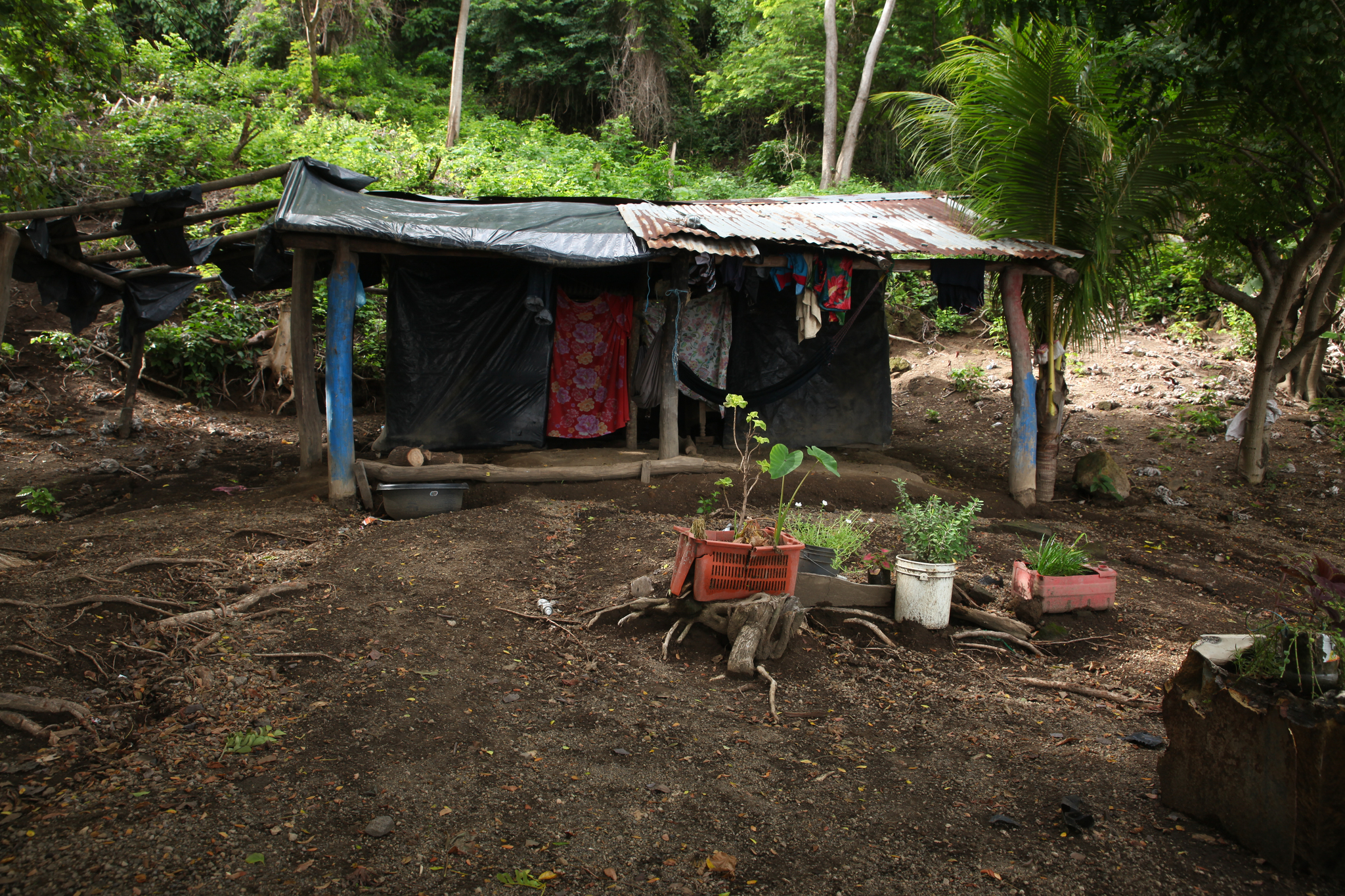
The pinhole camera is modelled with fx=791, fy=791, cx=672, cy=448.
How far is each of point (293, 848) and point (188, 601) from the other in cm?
241

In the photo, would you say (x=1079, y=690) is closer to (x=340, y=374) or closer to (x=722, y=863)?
(x=722, y=863)

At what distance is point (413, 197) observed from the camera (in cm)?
780

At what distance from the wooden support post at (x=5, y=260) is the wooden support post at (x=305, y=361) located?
223 cm

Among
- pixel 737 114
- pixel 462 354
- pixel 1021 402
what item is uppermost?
pixel 737 114

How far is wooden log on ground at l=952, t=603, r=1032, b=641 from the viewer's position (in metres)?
4.57

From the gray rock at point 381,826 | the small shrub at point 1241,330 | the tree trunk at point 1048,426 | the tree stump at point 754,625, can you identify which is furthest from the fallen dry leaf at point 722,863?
the small shrub at point 1241,330

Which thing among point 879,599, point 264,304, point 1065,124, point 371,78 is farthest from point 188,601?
point 371,78

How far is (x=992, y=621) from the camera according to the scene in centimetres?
461

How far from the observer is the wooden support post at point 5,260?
218 inches

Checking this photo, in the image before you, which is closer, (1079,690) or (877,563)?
(1079,690)

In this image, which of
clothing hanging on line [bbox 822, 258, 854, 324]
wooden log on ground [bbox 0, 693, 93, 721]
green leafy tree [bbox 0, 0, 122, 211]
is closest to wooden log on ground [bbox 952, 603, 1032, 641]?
clothing hanging on line [bbox 822, 258, 854, 324]

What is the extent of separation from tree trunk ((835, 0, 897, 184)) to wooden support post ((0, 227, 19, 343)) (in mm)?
14675

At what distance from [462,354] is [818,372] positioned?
409 cm

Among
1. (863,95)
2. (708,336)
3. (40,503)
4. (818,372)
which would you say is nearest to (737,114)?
(863,95)
